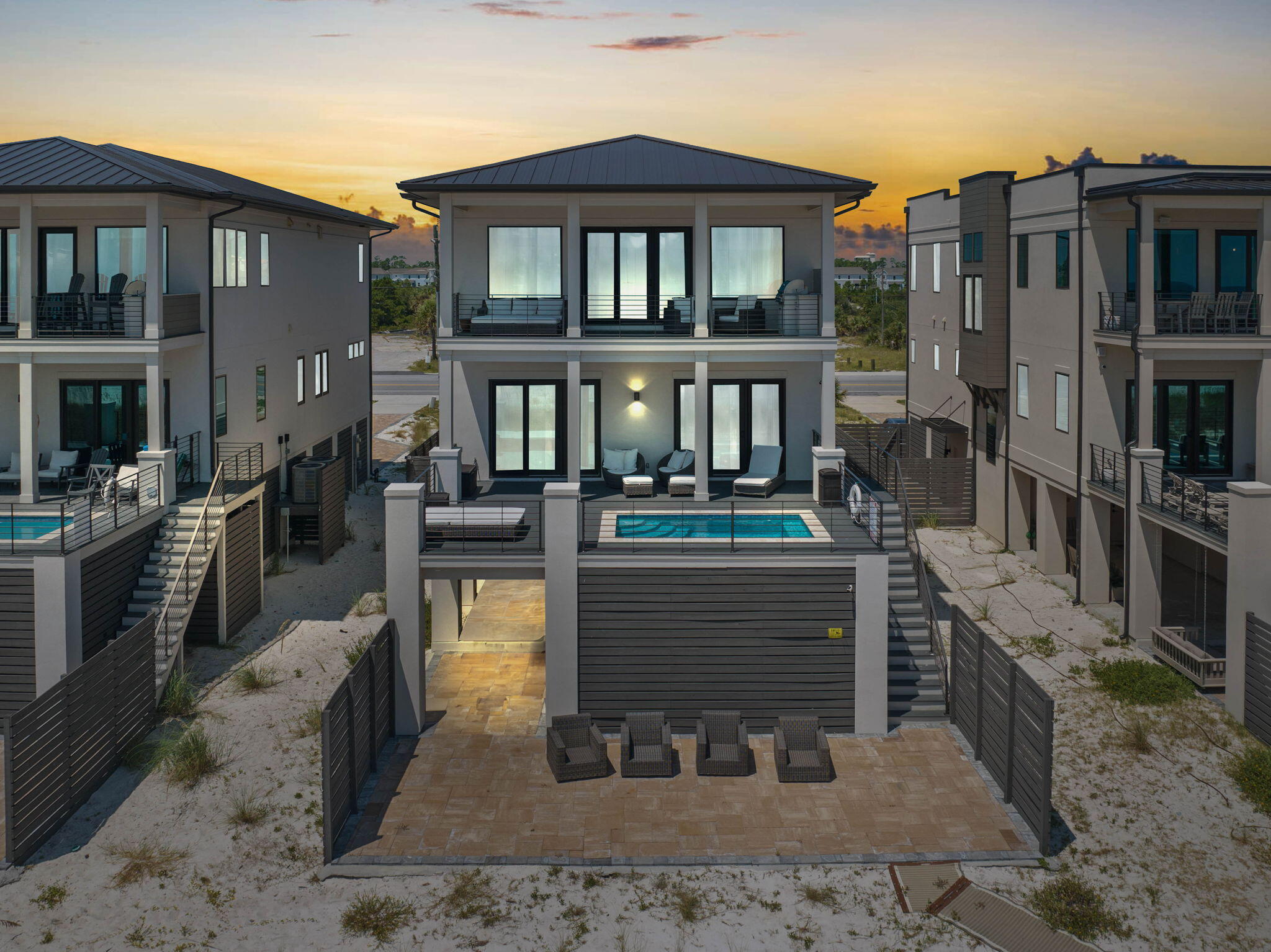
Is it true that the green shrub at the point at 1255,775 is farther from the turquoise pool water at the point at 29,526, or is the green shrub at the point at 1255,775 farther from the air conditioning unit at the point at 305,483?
the air conditioning unit at the point at 305,483

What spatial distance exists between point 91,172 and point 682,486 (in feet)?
38.7

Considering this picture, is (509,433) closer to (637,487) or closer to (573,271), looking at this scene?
(637,487)

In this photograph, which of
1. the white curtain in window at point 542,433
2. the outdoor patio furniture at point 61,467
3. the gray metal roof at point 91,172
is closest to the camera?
the gray metal roof at point 91,172

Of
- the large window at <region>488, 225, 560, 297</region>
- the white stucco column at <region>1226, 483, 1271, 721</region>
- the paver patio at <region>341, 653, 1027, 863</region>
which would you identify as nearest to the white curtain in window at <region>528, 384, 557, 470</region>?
the large window at <region>488, 225, 560, 297</region>

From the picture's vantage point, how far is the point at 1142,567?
20.6 m

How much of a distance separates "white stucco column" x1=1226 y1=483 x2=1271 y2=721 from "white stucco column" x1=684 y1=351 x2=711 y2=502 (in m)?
8.45

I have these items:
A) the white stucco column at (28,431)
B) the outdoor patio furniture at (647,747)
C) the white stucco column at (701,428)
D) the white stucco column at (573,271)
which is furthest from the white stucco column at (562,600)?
the white stucco column at (28,431)

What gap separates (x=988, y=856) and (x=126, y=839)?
990 cm

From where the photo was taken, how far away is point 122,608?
59.8 feet

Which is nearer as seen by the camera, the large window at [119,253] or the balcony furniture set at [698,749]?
the balcony furniture set at [698,749]

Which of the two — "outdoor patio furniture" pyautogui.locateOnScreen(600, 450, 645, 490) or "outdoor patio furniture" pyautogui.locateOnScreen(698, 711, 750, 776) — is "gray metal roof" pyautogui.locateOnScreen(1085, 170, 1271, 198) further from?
"outdoor patio furniture" pyautogui.locateOnScreen(698, 711, 750, 776)

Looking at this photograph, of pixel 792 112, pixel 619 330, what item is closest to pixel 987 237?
pixel 619 330

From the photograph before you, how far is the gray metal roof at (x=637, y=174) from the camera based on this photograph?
19.6 meters

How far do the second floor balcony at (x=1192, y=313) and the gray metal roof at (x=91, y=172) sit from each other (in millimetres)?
16946
